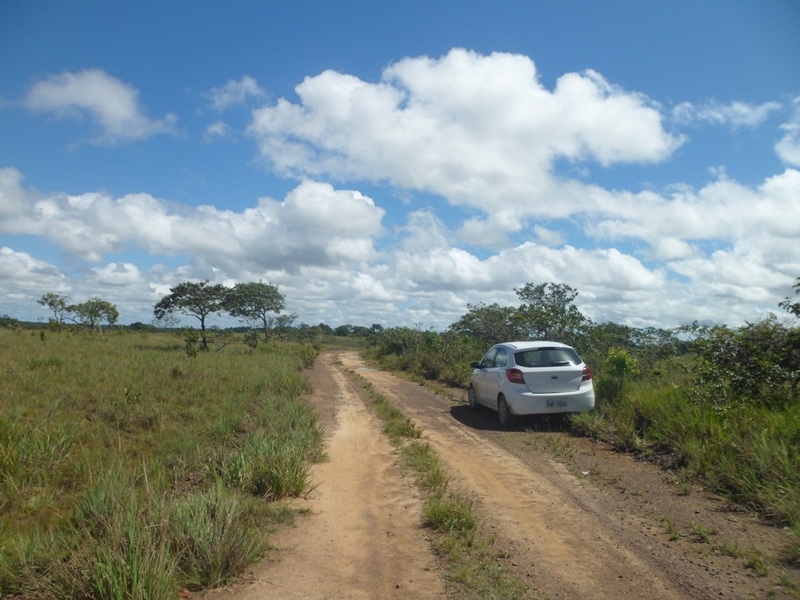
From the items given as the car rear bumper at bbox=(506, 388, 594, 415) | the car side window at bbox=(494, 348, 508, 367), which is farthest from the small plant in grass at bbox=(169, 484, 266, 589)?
the car side window at bbox=(494, 348, 508, 367)

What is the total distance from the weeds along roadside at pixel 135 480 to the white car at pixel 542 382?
371 centimetres

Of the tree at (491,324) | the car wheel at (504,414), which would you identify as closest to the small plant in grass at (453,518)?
the car wheel at (504,414)

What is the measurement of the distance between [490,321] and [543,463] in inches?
700

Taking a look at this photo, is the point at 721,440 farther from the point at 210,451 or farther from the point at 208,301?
the point at 208,301

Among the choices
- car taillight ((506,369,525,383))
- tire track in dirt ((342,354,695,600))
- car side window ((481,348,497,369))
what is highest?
car side window ((481,348,497,369))

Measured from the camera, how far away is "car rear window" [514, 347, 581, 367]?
33.3 ft

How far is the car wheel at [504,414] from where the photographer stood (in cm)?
1028

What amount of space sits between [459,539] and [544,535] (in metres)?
0.82

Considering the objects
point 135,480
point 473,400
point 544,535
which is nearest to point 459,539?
point 544,535

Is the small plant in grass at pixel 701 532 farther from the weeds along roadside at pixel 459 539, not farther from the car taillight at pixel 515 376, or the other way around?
the car taillight at pixel 515 376

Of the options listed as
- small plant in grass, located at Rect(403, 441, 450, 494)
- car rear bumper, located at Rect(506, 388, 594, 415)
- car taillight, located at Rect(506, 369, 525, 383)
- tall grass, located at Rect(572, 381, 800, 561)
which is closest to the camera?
tall grass, located at Rect(572, 381, 800, 561)

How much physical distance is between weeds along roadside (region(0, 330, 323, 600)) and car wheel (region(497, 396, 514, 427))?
3.67 meters

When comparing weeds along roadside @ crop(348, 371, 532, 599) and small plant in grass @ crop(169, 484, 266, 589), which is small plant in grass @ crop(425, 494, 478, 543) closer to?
weeds along roadside @ crop(348, 371, 532, 599)

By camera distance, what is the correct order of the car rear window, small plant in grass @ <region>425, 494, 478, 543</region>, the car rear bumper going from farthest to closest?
1. the car rear window
2. the car rear bumper
3. small plant in grass @ <region>425, 494, 478, 543</region>
